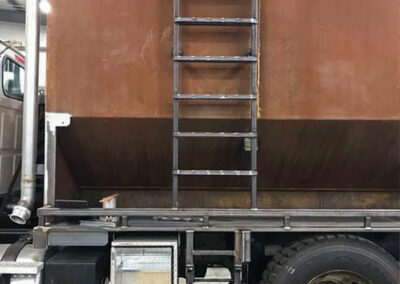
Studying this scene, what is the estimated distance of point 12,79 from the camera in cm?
400

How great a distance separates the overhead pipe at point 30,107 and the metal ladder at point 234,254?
117 centimetres

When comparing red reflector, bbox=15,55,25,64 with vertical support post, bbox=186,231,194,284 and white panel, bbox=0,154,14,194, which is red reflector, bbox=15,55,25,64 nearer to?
white panel, bbox=0,154,14,194

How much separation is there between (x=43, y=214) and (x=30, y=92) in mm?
896

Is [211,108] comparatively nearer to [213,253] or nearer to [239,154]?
[239,154]

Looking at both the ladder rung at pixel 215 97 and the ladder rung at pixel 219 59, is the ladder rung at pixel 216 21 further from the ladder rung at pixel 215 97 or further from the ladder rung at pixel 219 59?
the ladder rung at pixel 215 97

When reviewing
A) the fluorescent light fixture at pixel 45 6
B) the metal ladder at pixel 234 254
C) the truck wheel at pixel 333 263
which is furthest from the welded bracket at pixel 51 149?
the truck wheel at pixel 333 263

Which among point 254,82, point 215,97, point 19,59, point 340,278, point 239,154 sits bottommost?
point 340,278

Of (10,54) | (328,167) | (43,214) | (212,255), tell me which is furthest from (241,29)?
(10,54)

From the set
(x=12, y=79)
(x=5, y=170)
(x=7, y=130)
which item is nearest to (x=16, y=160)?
(x=5, y=170)

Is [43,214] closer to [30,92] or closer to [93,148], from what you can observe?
[93,148]

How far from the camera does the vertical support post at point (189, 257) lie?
310cm

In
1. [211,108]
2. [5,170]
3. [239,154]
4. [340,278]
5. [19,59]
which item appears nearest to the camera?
[211,108]

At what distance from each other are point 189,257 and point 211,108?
102 cm

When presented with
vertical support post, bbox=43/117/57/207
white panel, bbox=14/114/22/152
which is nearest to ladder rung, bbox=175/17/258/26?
vertical support post, bbox=43/117/57/207
